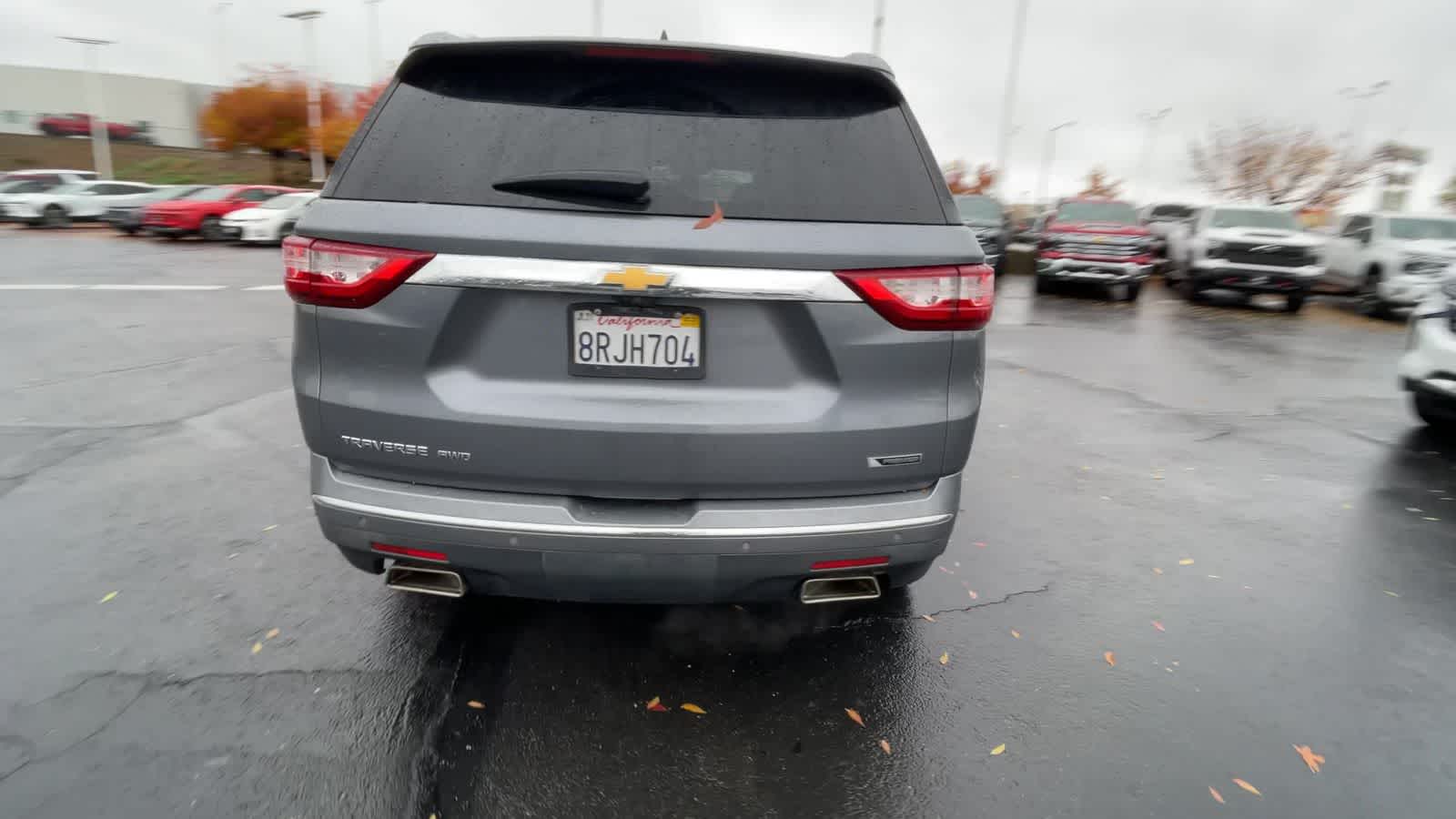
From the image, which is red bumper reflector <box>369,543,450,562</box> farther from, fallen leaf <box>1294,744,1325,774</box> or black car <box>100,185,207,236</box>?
black car <box>100,185,207,236</box>

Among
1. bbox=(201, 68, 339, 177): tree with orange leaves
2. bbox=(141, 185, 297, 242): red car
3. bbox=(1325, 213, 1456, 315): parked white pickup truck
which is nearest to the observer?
bbox=(1325, 213, 1456, 315): parked white pickup truck

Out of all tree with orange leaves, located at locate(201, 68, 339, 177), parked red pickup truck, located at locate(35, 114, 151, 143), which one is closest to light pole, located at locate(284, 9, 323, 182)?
tree with orange leaves, located at locate(201, 68, 339, 177)

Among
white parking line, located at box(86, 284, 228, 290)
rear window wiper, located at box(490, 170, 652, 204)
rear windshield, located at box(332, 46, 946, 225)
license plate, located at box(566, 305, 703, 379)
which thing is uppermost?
rear windshield, located at box(332, 46, 946, 225)

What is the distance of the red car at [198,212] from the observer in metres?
22.9

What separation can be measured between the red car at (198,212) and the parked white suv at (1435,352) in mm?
25221

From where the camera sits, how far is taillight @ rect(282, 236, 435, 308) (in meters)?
2.35

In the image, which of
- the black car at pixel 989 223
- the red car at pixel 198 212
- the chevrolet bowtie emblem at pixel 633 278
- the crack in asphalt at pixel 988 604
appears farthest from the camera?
the red car at pixel 198 212

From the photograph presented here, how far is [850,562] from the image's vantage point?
8.45 feet

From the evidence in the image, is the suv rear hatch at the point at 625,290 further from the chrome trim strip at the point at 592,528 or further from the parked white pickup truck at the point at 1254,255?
the parked white pickup truck at the point at 1254,255

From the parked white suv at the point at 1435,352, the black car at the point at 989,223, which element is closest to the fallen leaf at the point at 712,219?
the parked white suv at the point at 1435,352

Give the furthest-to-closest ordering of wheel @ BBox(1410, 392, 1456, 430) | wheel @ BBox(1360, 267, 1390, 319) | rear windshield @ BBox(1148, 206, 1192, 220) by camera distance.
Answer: rear windshield @ BBox(1148, 206, 1192, 220), wheel @ BBox(1360, 267, 1390, 319), wheel @ BBox(1410, 392, 1456, 430)

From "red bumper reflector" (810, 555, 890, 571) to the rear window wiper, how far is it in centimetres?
113

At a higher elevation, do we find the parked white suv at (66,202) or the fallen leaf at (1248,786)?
the parked white suv at (66,202)

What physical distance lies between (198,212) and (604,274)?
83.1 feet
